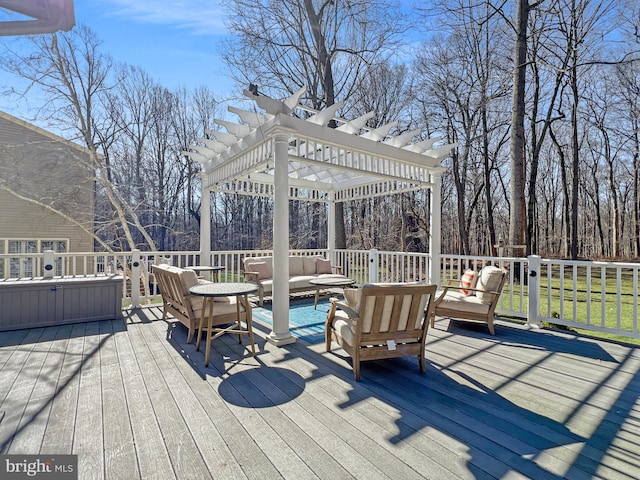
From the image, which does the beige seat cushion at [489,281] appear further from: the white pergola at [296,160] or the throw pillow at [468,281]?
the white pergola at [296,160]

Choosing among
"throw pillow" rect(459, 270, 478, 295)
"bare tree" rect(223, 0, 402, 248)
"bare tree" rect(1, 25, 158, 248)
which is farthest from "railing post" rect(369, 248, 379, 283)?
"bare tree" rect(1, 25, 158, 248)

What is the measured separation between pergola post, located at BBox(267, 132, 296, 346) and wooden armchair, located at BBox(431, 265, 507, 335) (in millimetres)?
2290

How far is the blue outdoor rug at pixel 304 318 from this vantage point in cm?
450

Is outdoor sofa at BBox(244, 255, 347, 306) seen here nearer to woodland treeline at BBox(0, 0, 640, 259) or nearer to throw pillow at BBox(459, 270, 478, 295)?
throw pillow at BBox(459, 270, 478, 295)

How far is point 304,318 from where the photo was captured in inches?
213

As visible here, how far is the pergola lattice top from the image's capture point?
13.7 feet

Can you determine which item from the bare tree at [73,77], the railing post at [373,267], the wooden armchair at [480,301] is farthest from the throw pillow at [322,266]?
the bare tree at [73,77]

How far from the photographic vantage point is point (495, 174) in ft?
58.0

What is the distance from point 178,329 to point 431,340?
3594mm

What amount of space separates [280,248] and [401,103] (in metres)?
12.8

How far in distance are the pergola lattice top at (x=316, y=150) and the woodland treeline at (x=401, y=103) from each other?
8.83 feet

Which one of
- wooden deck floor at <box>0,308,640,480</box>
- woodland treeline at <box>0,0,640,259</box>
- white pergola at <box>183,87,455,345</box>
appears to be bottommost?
wooden deck floor at <box>0,308,640,480</box>

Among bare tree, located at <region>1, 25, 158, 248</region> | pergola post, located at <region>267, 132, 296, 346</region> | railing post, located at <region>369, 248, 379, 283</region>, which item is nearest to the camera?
pergola post, located at <region>267, 132, 296, 346</region>

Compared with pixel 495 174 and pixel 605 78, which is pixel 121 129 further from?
pixel 605 78
